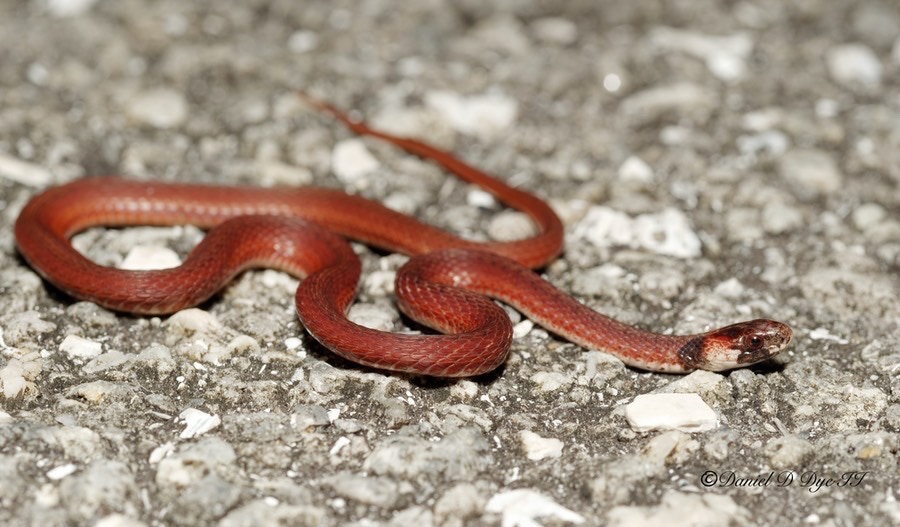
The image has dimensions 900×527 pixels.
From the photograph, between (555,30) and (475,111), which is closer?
(475,111)

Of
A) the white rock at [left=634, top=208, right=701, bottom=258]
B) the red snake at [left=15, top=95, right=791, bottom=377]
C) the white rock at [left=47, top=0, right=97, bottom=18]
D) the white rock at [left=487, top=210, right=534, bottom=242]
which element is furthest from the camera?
the white rock at [left=47, top=0, right=97, bottom=18]

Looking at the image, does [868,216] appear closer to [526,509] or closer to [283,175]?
[526,509]

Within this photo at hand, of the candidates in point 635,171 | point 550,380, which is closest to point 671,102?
point 635,171

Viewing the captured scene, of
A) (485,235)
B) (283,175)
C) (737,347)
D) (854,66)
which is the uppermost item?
(854,66)

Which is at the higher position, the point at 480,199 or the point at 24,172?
the point at 24,172

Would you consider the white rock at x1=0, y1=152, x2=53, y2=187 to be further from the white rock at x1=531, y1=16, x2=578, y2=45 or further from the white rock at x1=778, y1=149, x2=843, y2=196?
the white rock at x1=778, y1=149, x2=843, y2=196

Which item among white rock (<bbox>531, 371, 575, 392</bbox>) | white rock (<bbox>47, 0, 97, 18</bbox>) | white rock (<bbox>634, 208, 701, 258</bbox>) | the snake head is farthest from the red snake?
white rock (<bbox>47, 0, 97, 18</bbox>)

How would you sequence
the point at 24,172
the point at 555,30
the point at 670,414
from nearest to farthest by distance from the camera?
1. the point at 670,414
2. the point at 24,172
3. the point at 555,30
